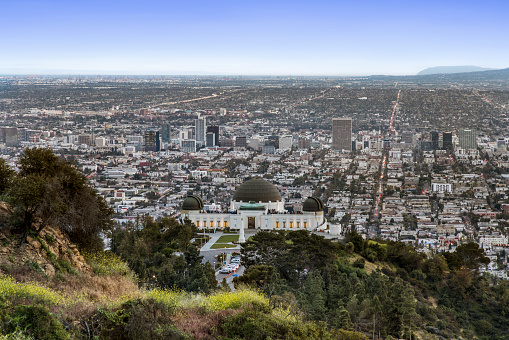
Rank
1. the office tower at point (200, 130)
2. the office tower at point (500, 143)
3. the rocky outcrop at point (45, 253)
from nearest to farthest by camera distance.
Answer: the rocky outcrop at point (45, 253)
the office tower at point (500, 143)
the office tower at point (200, 130)

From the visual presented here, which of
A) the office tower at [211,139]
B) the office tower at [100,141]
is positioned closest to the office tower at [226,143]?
the office tower at [211,139]

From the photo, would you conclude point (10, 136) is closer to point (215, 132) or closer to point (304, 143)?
point (215, 132)

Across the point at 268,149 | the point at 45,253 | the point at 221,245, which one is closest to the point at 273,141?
the point at 268,149

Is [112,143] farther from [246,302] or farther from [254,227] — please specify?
[246,302]

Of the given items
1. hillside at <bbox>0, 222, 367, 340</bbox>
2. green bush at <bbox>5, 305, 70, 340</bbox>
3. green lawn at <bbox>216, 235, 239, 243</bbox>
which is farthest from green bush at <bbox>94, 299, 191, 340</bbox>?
green lawn at <bbox>216, 235, 239, 243</bbox>

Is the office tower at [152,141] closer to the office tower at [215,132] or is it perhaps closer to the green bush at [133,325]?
the office tower at [215,132]

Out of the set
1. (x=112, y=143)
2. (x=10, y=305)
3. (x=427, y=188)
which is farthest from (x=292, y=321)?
(x=112, y=143)
